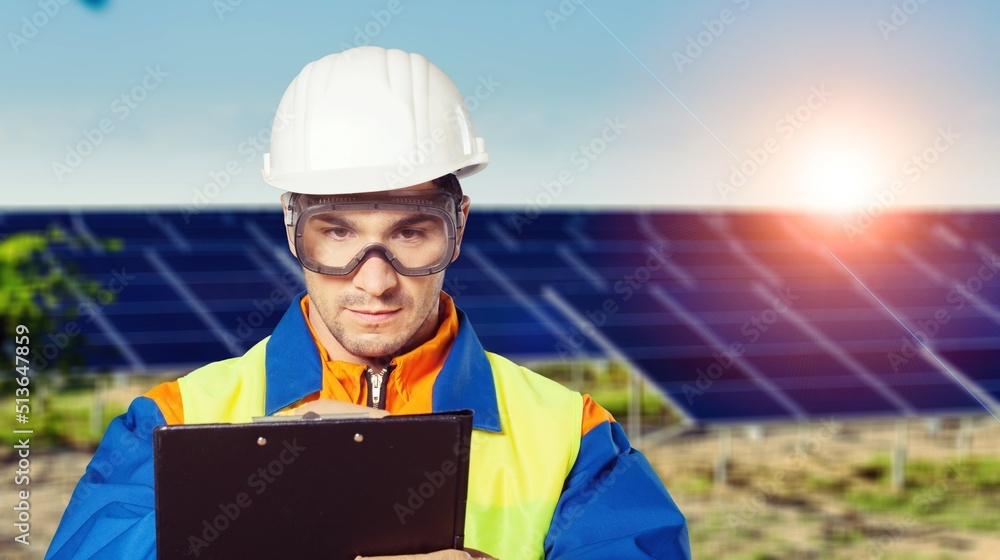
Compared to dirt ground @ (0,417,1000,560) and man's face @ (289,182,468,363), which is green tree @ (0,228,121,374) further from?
man's face @ (289,182,468,363)

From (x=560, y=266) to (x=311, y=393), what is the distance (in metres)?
8.10

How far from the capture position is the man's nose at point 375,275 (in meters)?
2.68

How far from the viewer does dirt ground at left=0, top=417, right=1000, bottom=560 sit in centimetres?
661

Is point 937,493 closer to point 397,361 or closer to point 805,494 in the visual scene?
point 805,494

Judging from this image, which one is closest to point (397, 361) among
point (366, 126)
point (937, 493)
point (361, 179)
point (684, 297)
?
point (361, 179)

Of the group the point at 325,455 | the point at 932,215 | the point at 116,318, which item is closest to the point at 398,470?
the point at 325,455

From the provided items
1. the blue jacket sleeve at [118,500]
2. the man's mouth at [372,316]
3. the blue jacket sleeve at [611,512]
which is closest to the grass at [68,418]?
the blue jacket sleeve at [118,500]

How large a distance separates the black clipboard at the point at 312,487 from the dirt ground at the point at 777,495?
144 inches

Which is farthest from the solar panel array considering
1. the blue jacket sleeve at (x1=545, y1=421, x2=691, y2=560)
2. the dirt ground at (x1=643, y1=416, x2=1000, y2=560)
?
the blue jacket sleeve at (x1=545, y1=421, x2=691, y2=560)

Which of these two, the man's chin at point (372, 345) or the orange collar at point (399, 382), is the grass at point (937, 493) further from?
the man's chin at point (372, 345)

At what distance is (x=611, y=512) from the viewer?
2.66m

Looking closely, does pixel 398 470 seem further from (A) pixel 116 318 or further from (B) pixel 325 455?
(A) pixel 116 318

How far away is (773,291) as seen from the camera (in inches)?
434

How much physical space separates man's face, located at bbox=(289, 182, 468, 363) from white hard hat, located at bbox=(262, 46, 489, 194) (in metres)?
0.10
